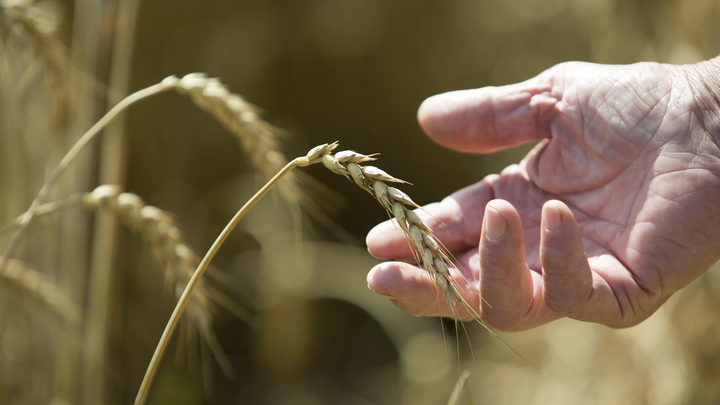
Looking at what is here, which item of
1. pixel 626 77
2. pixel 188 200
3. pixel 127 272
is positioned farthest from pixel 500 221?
pixel 127 272

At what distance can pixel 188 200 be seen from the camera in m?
1.73

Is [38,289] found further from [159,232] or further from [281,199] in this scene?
[281,199]

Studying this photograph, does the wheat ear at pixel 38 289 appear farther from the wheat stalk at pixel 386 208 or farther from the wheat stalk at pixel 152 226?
the wheat stalk at pixel 386 208

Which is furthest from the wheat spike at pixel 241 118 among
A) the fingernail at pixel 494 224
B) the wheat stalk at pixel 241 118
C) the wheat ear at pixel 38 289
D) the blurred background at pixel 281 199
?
the wheat ear at pixel 38 289

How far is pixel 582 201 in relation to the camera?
2.27 feet

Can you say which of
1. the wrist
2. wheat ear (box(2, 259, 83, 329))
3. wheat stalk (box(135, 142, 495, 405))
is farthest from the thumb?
wheat ear (box(2, 259, 83, 329))

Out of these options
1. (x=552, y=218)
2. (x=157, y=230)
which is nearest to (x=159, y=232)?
(x=157, y=230)

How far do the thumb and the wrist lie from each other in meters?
0.22

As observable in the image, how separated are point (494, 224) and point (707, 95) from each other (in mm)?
507

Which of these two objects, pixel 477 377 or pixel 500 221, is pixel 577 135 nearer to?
pixel 500 221

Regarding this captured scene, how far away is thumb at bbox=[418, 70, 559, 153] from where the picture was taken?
700 millimetres

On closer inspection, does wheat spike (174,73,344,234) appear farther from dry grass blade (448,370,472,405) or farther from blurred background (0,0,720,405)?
dry grass blade (448,370,472,405)

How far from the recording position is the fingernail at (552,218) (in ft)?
1.46

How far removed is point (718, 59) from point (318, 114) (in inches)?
63.2
